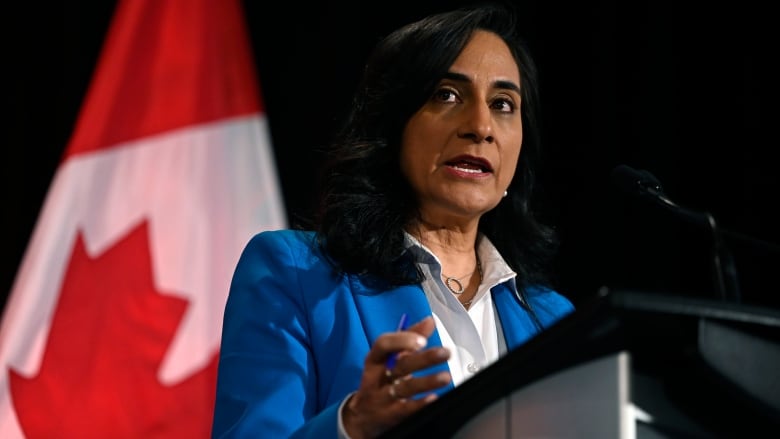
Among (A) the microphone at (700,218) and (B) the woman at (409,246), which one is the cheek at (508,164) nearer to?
(B) the woman at (409,246)

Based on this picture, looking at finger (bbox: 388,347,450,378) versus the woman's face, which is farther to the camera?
the woman's face

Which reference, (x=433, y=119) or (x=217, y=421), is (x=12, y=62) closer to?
(x=433, y=119)

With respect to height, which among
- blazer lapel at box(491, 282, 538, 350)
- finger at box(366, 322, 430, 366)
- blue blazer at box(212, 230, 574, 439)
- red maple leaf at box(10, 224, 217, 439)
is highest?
finger at box(366, 322, 430, 366)

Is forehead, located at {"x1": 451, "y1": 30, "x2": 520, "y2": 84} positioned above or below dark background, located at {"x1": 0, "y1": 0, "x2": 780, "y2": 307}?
above

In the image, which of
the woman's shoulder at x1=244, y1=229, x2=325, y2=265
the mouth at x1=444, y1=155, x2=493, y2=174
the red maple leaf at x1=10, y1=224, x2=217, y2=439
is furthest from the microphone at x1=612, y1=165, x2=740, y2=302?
the red maple leaf at x1=10, y1=224, x2=217, y2=439

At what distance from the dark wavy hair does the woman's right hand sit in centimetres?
57

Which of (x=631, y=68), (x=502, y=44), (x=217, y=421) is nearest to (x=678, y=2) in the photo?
(x=631, y=68)

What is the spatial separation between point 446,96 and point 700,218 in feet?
1.92

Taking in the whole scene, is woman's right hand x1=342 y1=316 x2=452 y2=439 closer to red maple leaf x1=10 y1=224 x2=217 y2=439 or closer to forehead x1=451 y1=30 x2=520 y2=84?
forehead x1=451 y1=30 x2=520 y2=84

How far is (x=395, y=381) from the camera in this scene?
109 centimetres

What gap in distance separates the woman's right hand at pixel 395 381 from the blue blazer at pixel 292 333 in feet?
0.81

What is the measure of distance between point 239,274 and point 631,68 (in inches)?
74.2

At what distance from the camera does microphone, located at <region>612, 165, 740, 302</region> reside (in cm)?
137

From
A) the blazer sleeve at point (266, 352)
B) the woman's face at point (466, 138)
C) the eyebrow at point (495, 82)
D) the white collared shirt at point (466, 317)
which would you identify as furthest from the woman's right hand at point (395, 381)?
the eyebrow at point (495, 82)
